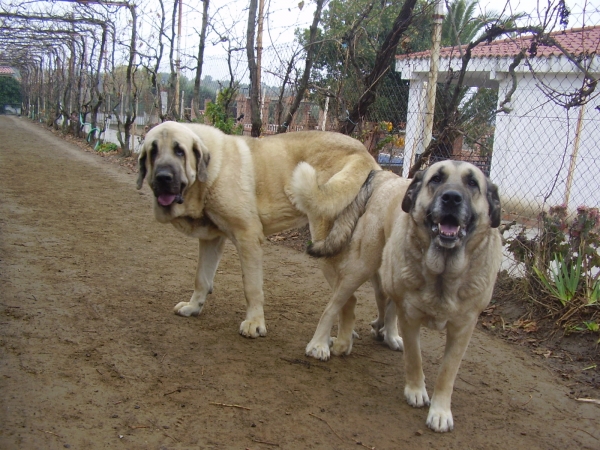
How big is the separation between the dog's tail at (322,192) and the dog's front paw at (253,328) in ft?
2.96

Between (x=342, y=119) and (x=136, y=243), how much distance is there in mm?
3188

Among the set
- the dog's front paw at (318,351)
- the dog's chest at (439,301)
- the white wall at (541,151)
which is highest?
the white wall at (541,151)

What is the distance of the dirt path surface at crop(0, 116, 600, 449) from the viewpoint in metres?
2.72

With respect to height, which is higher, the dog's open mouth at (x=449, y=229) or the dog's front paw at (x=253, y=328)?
the dog's open mouth at (x=449, y=229)

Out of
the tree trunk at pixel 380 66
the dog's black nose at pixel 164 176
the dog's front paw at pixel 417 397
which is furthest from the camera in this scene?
the tree trunk at pixel 380 66

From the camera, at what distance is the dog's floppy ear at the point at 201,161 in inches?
155

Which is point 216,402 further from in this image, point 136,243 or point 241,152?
point 136,243

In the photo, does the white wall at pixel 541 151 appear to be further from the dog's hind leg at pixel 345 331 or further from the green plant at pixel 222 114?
the dog's hind leg at pixel 345 331

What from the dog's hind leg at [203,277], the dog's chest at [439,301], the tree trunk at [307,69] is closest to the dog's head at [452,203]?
the dog's chest at [439,301]

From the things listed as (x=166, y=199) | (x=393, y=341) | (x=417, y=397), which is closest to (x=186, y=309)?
(x=166, y=199)

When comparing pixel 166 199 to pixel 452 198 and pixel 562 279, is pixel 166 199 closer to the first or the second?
pixel 452 198

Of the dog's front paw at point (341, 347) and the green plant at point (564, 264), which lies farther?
the green plant at point (564, 264)

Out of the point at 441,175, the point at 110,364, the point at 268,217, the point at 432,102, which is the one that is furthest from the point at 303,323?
the point at 432,102

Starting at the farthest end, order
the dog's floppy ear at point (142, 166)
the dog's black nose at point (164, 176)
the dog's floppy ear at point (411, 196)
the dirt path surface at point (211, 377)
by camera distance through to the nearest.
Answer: the dog's floppy ear at point (142, 166)
the dog's black nose at point (164, 176)
the dog's floppy ear at point (411, 196)
the dirt path surface at point (211, 377)
